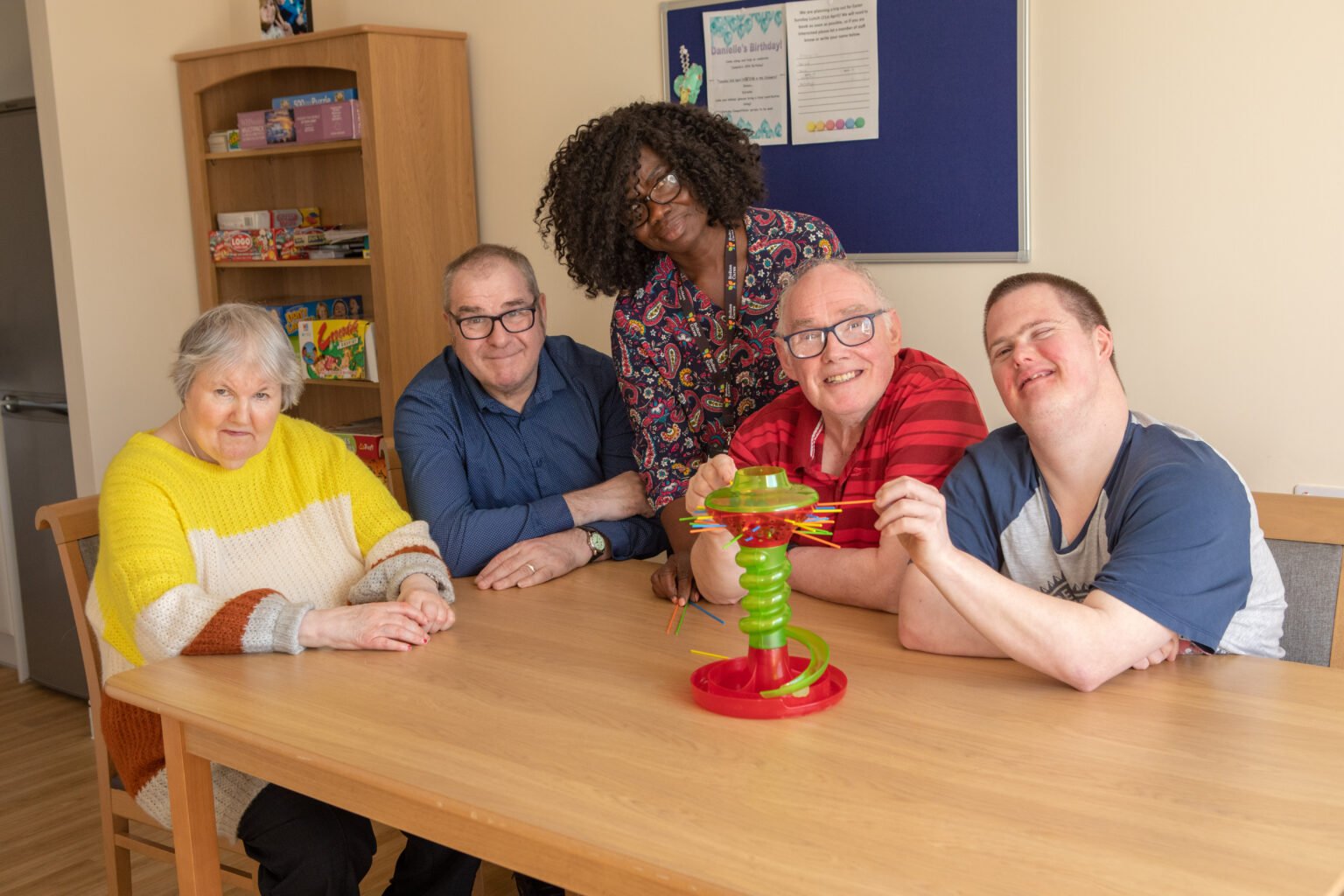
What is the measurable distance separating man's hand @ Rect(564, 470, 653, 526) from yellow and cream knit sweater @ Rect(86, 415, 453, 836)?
0.34 meters

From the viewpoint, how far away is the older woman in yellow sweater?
1.96 metres

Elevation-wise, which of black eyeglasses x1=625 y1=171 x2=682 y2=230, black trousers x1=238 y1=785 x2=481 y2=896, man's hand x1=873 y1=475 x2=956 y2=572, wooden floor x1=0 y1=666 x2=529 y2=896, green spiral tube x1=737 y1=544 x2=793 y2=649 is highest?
black eyeglasses x1=625 y1=171 x2=682 y2=230

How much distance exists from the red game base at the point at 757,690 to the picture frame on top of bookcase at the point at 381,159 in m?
2.35

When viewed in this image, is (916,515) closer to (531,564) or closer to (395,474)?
(531,564)

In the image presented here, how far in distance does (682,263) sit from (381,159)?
148 centimetres

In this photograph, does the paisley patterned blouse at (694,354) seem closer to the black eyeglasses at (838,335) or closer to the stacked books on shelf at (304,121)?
the black eyeglasses at (838,335)

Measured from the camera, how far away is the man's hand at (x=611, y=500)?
2.51 meters

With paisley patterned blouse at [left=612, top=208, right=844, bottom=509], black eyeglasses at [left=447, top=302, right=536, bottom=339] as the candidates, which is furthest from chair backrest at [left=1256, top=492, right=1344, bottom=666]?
black eyeglasses at [left=447, top=302, right=536, bottom=339]

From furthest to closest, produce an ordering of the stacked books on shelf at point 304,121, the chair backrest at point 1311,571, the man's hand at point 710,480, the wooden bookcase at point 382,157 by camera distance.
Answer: the stacked books on shelf at point 304,121, the wooden bookcase at point 382,157, the chair backrest at point 1311,571, the man's hand at point 710,480

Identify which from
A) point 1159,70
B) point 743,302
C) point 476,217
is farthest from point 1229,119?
point 476,217

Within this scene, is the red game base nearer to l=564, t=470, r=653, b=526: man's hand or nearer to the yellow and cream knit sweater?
the yellow and cream knit sweater

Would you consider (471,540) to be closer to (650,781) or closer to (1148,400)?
(650,781)

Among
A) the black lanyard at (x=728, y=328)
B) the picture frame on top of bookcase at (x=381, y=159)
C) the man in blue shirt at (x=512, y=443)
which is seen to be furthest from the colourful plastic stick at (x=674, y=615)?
the picture frame on top of bookcase at (x=381, y=159)

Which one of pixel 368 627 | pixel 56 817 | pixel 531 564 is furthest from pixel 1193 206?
pixel 56 817
